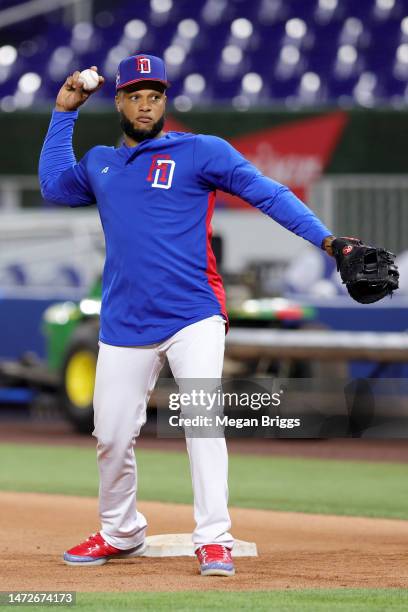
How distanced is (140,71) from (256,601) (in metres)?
2.17

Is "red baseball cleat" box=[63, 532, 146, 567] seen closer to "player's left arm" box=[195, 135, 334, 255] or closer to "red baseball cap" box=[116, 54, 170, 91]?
"player's left arm" box=[195, 135, 334, 255]

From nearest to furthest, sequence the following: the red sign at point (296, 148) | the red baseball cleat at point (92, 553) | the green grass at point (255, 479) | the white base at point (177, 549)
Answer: the red baseball cleat at point (92, 553) < the white base at point (177, 549) < the green grass at point (255, 479) < the red sign at point (296, 148)

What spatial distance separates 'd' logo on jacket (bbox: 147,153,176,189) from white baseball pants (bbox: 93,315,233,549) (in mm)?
576

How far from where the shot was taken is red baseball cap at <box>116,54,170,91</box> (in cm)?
547

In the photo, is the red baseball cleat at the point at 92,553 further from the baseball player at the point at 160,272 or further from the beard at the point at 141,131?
the beard at the point at 141,131

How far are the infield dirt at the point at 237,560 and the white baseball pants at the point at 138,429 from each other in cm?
21

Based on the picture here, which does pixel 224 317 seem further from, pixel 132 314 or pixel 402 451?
Answer: pixel 402 451

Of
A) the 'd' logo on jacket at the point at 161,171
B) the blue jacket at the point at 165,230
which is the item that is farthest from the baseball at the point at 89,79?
the 'd' logo on jacket at the point at 161,171

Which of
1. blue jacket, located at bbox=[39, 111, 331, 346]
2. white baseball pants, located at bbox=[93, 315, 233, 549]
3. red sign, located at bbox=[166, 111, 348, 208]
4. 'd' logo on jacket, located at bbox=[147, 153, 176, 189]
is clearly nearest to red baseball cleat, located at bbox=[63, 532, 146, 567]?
white baseball pants, located at bbox=[93, 315, 233, 549]

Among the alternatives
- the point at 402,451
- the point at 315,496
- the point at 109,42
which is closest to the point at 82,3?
the point at 109,42

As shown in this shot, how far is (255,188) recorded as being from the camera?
530cm

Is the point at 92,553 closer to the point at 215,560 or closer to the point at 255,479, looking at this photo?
the point at 215,560

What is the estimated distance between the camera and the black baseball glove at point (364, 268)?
5059mm

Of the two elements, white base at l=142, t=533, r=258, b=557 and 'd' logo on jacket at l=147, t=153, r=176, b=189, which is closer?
'd' logo on jacket at l=147, t=153, r=176, b=189
